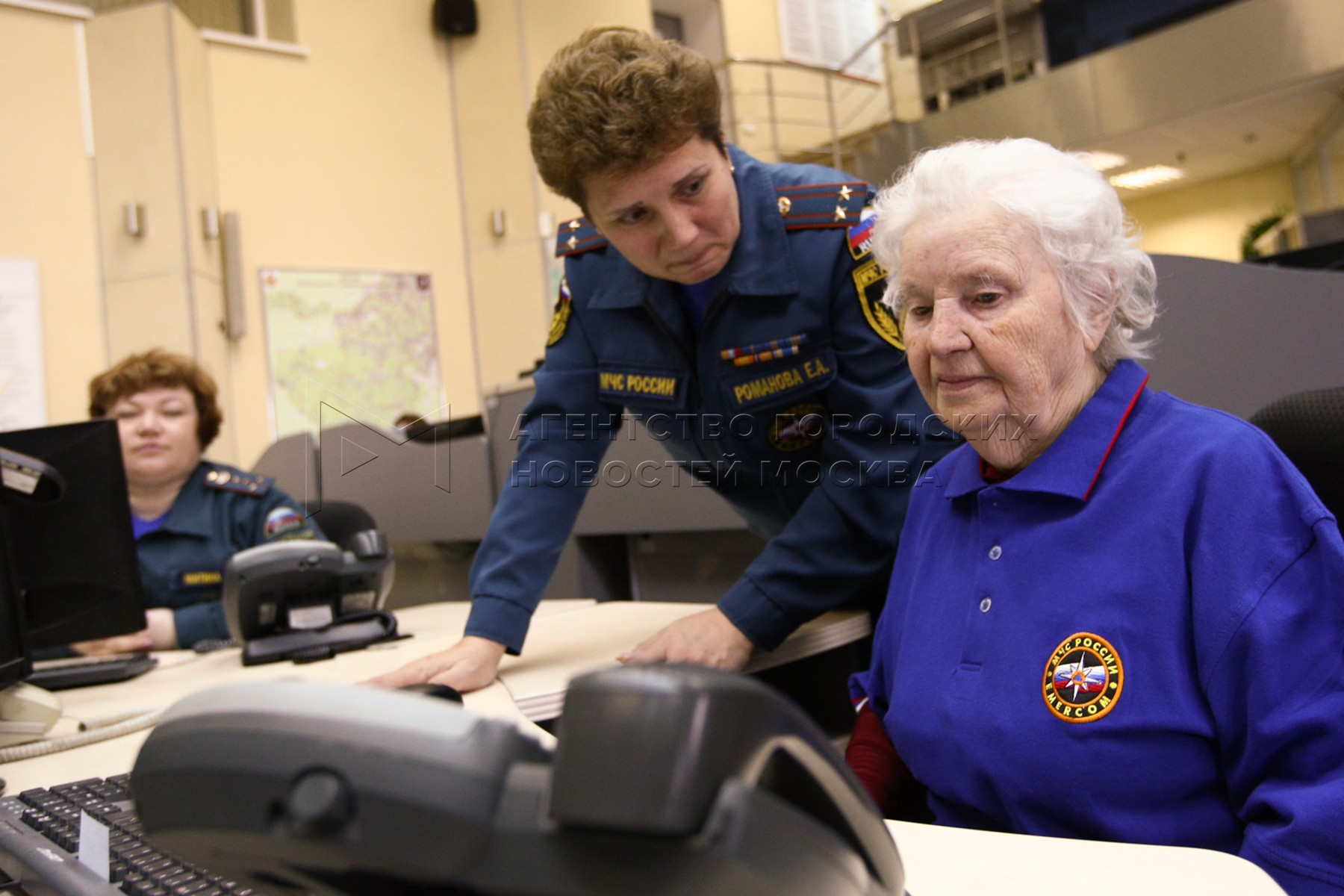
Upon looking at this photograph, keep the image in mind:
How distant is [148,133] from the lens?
4922 millimetres

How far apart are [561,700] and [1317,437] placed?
3.05 ft

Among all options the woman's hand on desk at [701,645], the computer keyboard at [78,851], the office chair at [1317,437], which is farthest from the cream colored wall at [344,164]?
the office chair at [1317,437]

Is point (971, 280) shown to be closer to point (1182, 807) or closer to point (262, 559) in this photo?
point (1182, 807)

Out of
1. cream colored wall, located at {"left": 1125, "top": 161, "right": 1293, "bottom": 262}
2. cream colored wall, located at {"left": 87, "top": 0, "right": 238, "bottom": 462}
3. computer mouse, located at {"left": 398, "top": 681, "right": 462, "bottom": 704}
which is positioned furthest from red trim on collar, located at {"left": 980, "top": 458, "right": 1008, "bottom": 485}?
cream colored wall, located at {"left": 1125, "top": 161, "right": 1293, "bottom": 262}

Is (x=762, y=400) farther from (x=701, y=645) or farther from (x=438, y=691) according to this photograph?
(x=438, y=691)

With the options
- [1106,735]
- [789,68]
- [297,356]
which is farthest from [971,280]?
[789,68]

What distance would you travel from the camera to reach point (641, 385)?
1.48m

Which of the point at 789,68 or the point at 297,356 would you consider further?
the point at 789,68

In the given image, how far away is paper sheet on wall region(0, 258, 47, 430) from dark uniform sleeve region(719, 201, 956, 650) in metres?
4.57

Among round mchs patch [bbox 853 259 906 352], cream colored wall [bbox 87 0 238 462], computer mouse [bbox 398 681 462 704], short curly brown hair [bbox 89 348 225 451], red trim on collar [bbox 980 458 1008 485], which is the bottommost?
computer mouse [bbox 398 681 462 704]

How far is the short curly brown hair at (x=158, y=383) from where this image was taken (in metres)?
2.29

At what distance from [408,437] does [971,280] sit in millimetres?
2849

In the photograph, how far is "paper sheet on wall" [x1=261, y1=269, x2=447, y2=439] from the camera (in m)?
5.40

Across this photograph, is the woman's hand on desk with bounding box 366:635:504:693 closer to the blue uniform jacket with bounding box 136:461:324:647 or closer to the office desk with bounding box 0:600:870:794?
the office desk with bounding box 0:600:870:794
